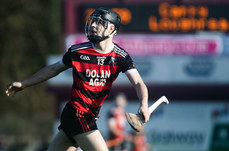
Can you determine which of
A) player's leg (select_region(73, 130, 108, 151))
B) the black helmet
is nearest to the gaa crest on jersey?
the black helmet

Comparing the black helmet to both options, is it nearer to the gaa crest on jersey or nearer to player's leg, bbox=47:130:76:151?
the gaa crest on jersey

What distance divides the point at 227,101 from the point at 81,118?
13.4 m

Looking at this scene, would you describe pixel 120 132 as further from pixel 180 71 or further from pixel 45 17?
pixel 45 17

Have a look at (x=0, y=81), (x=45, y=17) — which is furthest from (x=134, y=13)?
(x=45, y=17)

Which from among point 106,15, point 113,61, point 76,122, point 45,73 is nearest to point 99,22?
point 106,15

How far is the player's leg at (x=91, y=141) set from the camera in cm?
533

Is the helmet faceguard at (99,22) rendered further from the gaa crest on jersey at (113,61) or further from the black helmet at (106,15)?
the gaa crest on jersey at (113,61)

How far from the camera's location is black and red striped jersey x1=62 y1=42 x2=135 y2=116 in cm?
546

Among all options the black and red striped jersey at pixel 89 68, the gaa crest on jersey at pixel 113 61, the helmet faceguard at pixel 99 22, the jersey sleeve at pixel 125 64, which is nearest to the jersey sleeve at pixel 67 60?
the black and red striped jersey at pixel 89 68

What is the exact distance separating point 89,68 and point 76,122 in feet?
1.78

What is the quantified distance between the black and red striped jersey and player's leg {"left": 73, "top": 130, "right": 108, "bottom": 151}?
248 mm

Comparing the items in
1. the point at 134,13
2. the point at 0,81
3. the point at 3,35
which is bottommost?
the point at 0,81

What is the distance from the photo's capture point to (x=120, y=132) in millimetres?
11047

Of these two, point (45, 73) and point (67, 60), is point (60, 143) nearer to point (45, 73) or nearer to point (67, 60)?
point (45, 73)
